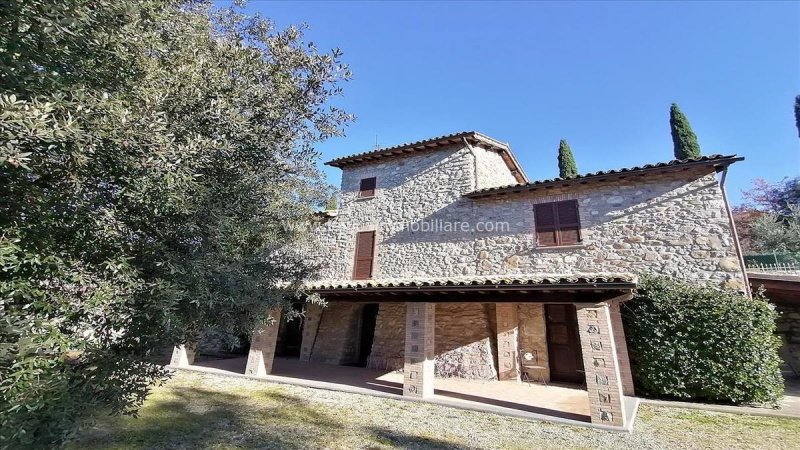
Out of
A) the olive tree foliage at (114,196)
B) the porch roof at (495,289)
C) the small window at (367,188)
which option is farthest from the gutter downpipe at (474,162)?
the olive tree foliage at (114,196)

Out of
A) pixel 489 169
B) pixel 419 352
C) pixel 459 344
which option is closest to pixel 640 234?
pixel 489 169

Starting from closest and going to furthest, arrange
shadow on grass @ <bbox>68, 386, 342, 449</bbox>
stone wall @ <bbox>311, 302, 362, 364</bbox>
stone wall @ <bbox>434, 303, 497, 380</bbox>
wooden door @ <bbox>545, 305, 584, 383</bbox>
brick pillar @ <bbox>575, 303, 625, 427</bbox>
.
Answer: shadow on grass @ <bbox>68, 386, 342, 449</bbox>
brick pillar @ <bbox>575, 303, 625, 427</bbox>
wooden door @ <bbox>545, 305, 584, 383</bbox>
stone wall @ <bbox>434, 303, 497, 380</bbox>
stone wall @ <bbox>311, 302, 362, 364</bbox>

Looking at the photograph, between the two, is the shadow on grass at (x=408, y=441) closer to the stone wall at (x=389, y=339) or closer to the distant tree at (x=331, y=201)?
the stone wall at (x=389, y=339)

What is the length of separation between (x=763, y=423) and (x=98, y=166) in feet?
36.1

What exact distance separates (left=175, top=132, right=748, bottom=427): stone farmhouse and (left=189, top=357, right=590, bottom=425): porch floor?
20.7 inches

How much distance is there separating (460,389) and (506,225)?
5.06 meters

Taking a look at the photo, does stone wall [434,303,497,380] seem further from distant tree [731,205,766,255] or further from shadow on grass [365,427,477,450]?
distant tree [731,205,766,255]

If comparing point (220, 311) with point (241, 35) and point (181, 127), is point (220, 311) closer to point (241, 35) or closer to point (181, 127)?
point (181, 127)

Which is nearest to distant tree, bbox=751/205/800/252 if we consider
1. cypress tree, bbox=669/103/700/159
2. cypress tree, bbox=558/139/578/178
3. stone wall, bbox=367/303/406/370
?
cypress tree, bbox=669/103/700/159

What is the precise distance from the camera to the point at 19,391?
265 cm

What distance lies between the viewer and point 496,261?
1120 cm

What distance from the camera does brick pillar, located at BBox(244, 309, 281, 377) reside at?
9977 millimetres

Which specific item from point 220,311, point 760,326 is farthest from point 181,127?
point 760,326

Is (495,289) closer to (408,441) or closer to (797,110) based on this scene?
(408,441)
